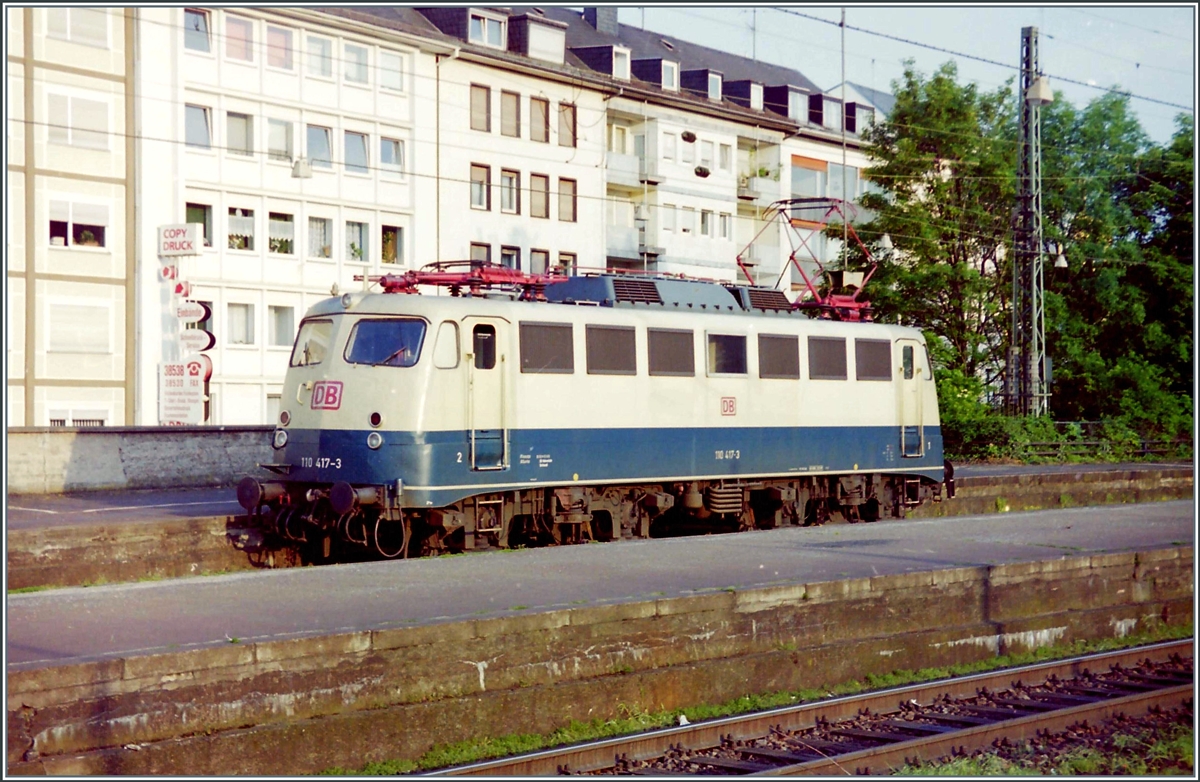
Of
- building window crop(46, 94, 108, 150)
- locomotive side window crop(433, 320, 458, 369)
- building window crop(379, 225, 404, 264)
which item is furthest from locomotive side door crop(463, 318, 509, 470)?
building window crop(379, 225, 404, 264)

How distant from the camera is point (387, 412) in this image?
17.5 m

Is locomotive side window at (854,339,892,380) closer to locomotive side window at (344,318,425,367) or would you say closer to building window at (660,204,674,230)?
locomotive side window at (344,318,425,367)

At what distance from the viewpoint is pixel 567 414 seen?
19031 mm

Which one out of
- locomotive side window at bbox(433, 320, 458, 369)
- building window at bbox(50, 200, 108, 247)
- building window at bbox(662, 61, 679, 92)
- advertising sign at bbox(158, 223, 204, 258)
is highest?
building window at bbox(662, 61, 679, 92)

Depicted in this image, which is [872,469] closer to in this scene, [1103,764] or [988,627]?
[988,627]

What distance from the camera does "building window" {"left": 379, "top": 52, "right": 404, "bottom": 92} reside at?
50812 millimetres

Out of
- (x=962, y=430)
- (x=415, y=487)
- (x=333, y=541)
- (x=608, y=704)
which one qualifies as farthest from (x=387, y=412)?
(x=962, y=430)

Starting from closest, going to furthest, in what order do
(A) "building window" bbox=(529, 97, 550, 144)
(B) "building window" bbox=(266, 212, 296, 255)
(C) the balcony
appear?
(B) "building window" bbox=(266, 212, 296, 255), (A) "building window" bbox=(529, 97, 550, 144), (C) the balcony

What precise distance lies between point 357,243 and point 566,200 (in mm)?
9338

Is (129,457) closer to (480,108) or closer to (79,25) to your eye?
(79,25)

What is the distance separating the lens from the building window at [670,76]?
60.3m

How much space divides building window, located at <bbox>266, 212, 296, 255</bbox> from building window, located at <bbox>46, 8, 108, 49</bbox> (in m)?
7.32

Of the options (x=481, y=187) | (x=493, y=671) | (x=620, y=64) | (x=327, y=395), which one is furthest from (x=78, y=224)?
(x=493, y=671)

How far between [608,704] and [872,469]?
13.3m
